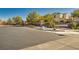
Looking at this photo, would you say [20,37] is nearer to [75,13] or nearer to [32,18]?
[32,18]

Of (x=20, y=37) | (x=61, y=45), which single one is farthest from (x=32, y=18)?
(x=61, y=45)

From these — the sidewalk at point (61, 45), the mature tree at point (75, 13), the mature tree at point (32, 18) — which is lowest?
the sidewalk at point (61, 45)

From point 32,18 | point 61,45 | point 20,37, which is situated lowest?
point 61,45

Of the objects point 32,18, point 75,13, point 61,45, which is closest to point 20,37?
point 32,18

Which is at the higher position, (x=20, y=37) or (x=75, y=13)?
(x=75, y=13)

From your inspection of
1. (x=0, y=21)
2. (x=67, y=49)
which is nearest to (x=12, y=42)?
(x=0, y=21)

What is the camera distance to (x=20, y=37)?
2.75m

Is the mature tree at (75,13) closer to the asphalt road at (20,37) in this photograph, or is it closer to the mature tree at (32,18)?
the asphalt road at (20,37)

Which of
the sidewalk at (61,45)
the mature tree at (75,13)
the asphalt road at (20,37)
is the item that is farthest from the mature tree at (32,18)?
the mature tree at (75,13)

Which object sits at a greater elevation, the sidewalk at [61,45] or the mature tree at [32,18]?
the mature tree at [32,18]

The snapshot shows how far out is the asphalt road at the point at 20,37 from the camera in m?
2.71

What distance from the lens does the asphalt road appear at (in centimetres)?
271
